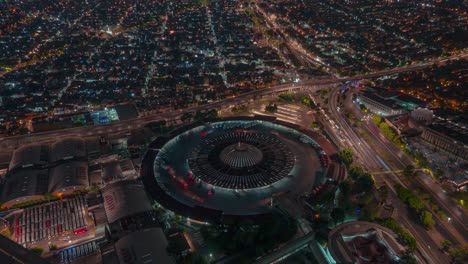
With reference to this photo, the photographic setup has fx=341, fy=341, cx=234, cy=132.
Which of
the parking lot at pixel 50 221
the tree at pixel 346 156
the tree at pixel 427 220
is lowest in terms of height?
the tree at pixel 427 220

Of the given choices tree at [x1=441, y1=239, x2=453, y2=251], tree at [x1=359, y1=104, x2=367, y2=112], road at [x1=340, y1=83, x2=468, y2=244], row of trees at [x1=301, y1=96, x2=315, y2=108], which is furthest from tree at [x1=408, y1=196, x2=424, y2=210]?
row of trees at [x1=301, y1=96, x2=315, y2=108]

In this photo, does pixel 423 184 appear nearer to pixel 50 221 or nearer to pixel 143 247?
pixel 143 247

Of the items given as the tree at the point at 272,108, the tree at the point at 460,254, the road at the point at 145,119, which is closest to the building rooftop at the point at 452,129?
the tree at the point at 460,254

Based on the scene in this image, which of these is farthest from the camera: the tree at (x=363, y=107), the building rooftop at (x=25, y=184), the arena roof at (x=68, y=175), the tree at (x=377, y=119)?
the tree at (x=363, y=107)

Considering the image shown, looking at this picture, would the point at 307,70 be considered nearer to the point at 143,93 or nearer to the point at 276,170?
the point at 143,93

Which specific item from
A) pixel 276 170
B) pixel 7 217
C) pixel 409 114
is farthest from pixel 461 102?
pixel 7 217

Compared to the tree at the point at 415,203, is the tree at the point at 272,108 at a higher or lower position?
higher

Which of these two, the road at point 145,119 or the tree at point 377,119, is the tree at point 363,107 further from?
the road at point 145,119

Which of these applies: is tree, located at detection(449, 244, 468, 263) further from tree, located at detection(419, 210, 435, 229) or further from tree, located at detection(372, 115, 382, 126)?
tree, located at detection(372, 115, 382, 126)
